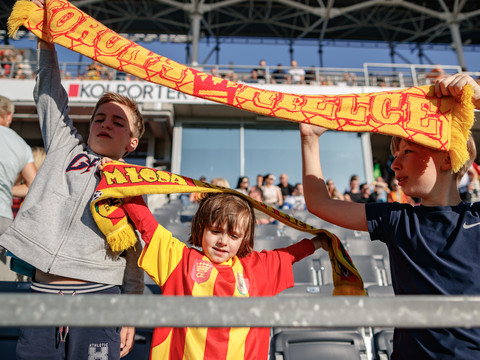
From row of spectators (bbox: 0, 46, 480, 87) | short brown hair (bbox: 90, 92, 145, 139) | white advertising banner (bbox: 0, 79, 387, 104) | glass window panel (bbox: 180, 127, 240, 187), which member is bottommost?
short brown hair (bbox: 90, 92, 145, 139)

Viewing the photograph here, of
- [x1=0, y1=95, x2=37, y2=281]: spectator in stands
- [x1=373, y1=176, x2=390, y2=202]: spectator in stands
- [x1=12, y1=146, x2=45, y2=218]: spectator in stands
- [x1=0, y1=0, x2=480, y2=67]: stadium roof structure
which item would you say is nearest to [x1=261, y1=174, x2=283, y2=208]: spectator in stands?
[x1=373, y1=176, x2=390, y2=202]: spectator in stands

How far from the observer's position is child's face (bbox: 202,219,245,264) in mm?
1270

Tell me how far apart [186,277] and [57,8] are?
1189mm

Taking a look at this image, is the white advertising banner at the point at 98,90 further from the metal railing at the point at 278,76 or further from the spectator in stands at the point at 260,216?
the spectator in stands at the point at 260,216

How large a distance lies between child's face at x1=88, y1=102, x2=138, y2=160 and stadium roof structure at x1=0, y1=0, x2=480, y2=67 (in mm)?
13788

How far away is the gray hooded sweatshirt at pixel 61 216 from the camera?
1125 mm

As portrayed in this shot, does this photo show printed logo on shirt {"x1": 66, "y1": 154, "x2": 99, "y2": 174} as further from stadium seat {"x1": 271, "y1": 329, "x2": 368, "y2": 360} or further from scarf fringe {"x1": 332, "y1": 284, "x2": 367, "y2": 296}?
stadium seat {"x1": 271, "y1": 329, "x2": 368, "y2": 360}

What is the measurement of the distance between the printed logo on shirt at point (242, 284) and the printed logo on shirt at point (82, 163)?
2.28 ft

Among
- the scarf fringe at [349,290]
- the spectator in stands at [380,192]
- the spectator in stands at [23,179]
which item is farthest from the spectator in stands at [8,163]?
the spectator in stands at [380,192]

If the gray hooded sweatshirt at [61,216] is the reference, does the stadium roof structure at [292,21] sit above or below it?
above

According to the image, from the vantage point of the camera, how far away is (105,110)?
136cm

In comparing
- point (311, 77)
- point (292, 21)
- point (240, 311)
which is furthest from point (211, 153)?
point (292, 21)

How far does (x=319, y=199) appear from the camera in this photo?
3.95 feet

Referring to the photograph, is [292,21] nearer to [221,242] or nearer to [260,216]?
[260,216]
